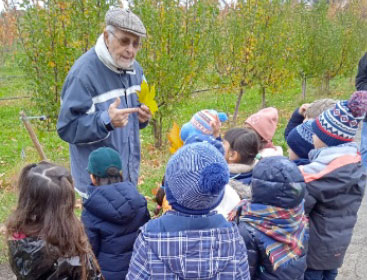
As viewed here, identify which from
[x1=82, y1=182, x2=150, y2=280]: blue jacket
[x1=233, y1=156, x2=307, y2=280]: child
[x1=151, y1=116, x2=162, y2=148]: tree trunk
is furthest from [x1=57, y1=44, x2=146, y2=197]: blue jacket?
[x1=151, y1=116, x2=162, y2=148]: tree trunk

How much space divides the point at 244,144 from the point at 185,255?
4.18ft

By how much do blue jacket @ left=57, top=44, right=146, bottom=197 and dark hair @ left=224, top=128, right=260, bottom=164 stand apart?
0.72m

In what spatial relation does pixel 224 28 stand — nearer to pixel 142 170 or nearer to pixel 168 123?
pixel 168 123

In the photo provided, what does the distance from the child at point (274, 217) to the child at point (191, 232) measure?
0.43 m

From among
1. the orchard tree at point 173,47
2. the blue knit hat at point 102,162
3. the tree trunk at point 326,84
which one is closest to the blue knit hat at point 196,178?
the blue knit hat at point 102,162

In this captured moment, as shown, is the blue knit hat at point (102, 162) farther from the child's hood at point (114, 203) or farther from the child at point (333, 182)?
the child at point (333, 182)

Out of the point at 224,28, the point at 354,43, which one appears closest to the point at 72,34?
the point at 224,28

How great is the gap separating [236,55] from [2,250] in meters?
6.92

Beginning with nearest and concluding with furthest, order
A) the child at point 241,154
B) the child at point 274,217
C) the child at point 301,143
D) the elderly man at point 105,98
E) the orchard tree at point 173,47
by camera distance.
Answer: the child at point 274,217
the elderly man at point 105,98
the child at point 241,154
the child at point 301,143
the orchard tree at point 173,47

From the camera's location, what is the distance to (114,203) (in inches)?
88.7

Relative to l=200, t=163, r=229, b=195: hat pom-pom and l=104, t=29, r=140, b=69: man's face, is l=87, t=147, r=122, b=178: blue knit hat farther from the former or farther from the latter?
l=200, t=163, r=229, b=195: hat pom-pom

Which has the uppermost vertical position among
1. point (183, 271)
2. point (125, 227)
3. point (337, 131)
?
point (337, 131)

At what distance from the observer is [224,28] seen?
963 cm

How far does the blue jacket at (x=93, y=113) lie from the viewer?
251cm
